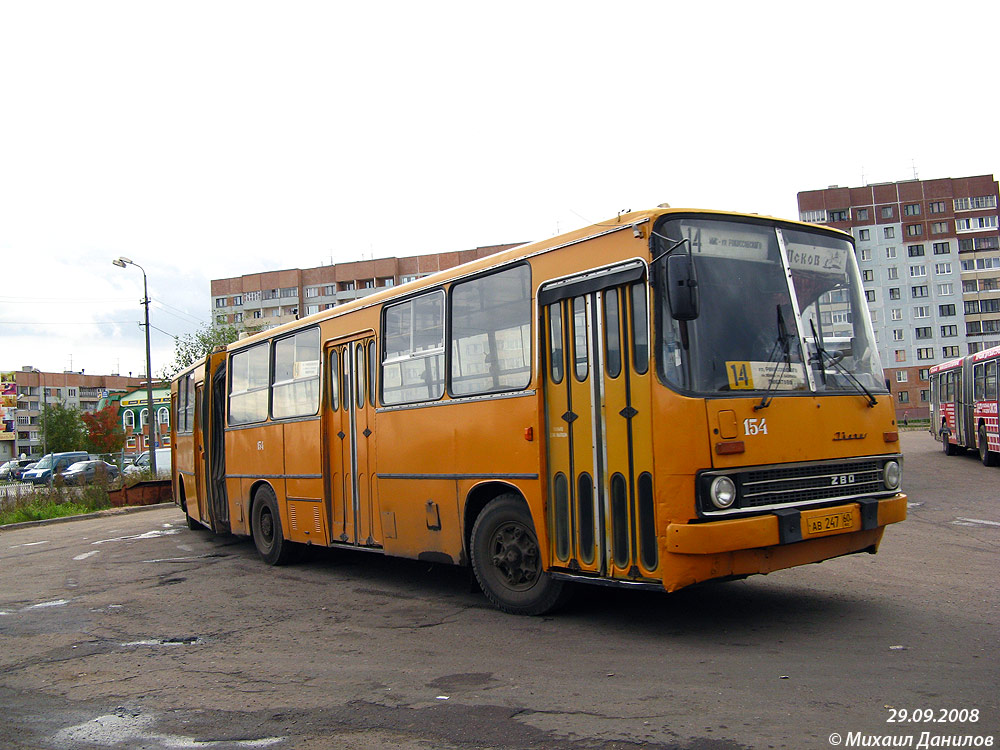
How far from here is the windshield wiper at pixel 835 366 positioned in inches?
264

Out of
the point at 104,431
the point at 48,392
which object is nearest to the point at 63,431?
the point at 104,431

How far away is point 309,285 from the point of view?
10219cm

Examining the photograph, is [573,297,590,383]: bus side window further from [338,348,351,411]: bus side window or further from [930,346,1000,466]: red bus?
[930,346,1000,466]: red bus

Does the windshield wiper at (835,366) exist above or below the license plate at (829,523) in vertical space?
above

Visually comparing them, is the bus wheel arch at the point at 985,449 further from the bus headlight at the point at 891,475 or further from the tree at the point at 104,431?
the tree at the point at 104,431

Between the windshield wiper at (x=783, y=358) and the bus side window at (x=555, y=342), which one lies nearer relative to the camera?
the windshield wiper at (x=783, y=358)

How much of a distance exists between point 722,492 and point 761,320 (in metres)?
1.36

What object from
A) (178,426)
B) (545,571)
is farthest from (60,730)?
(178,426)

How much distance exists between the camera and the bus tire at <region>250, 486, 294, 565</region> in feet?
38.2

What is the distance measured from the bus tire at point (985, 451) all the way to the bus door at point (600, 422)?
66.1 ft

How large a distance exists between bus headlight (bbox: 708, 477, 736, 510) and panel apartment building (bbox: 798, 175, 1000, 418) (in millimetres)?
87759

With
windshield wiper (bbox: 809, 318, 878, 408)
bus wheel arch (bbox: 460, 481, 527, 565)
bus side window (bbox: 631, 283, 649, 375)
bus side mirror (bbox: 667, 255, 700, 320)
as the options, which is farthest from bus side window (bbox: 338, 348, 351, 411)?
windshield wiper (bbox: 809, 318, 878, 408)

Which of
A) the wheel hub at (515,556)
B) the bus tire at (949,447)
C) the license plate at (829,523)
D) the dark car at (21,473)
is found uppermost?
the license plate at (829,523)

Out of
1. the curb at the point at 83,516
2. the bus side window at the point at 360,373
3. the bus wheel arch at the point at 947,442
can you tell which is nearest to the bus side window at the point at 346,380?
the bus side window at the point at 360,373
